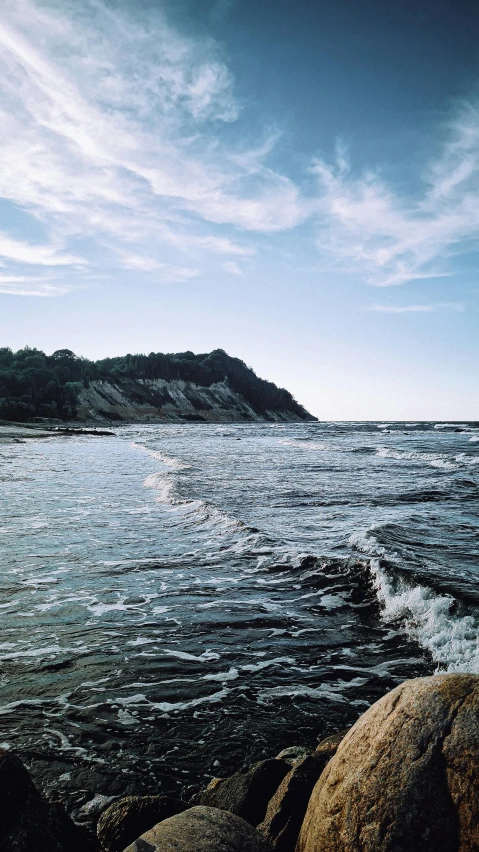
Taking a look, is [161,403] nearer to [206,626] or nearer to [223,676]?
[206,626]

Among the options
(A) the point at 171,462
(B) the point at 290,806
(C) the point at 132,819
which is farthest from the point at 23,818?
(A) the point at 171,462

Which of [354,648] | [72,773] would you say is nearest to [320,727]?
[354,648]

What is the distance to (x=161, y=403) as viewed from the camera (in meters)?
152

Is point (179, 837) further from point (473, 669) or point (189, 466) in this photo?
point (189, 466)

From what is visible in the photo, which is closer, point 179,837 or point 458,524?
point 179,837

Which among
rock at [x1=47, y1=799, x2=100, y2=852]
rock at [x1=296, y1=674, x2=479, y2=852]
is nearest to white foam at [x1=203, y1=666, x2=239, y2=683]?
rock at [x1=47, y1=799, x2=100, y2=852]

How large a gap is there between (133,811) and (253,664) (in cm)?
294

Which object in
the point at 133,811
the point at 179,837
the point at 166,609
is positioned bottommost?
the point at 166,609

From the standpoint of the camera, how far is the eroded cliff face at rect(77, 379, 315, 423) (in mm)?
126375

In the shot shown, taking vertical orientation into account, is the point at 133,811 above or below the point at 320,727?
above

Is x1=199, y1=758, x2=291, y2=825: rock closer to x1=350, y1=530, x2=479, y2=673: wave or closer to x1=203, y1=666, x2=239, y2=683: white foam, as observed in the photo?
x1=203, y1=666, x2=239, y2=683: white foam

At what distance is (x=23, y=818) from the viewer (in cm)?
251

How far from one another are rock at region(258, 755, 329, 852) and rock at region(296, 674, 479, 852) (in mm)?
154

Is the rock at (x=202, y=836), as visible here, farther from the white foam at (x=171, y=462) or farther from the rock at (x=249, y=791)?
the white foam at (x=171, y=462)
